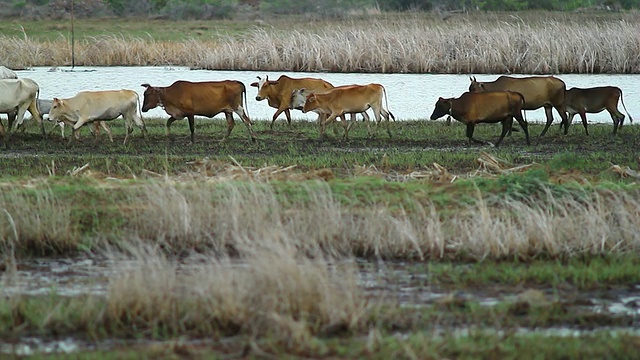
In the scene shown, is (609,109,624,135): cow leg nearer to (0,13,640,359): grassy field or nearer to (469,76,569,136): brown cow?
(469,76,569,136): brown cow

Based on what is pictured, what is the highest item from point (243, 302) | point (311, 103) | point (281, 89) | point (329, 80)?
point (243, 302)

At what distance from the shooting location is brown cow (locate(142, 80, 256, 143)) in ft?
63.0

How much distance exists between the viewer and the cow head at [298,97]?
837 inches

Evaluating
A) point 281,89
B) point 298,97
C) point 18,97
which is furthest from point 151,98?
point 281,89

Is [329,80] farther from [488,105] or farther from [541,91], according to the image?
[488,105]

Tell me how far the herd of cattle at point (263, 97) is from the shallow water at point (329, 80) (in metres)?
4.61

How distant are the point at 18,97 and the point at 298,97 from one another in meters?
5.20

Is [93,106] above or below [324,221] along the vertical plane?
below

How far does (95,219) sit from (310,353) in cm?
459

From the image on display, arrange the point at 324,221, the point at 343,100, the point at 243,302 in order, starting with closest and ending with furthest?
1. the point at 243,302
2. the point at 324,221
3. the point at 343,100

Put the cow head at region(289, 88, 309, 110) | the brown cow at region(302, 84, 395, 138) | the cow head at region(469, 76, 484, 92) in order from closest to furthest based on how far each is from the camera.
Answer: the brown cow at region(302, 84, 395, 138)
the cow head at region(469, 76, 484, 92)
the cow head at region(289, 88, 309, 110)

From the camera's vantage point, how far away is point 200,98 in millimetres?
19250

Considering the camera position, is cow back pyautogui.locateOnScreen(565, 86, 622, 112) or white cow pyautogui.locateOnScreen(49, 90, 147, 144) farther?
cow back pyautogui.locateOnScreen(565, 86, 622, 112)

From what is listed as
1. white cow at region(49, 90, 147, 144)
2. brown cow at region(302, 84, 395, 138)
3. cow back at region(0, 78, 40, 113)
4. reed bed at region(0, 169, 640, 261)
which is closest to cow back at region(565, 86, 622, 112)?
brown cow at region(302, 84, 395, 138)
